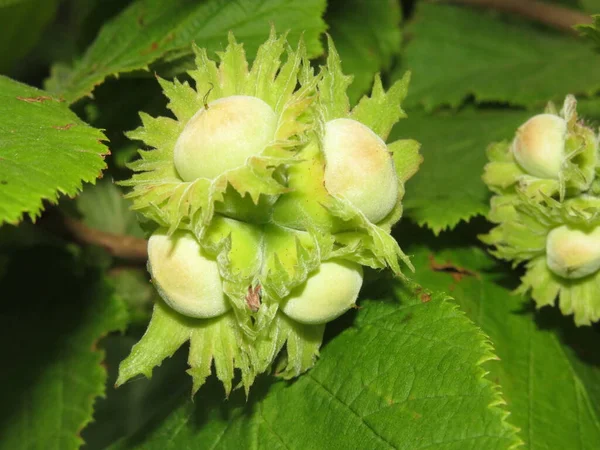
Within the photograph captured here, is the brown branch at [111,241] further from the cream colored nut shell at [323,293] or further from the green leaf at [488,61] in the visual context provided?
the green leaf at [488,61]

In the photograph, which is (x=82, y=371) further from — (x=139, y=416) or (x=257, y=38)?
(x=257, y=38)

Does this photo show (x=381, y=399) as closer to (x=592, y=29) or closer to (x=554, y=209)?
(x=554, y=209)

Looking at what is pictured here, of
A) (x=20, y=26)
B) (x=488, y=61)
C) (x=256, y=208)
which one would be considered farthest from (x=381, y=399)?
(x=488, y=61)

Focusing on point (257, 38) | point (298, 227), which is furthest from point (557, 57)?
point (298, 227)

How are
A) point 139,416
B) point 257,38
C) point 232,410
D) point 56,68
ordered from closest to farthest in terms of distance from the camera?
point 232,410
point 257,38
point 139,416
point 56,68

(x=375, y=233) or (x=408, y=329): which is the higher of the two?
(x=375, y=233)

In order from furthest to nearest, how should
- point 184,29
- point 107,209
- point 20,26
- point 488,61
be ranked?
point 488,61 → point 107,209 → point 20,26 → point 184,29

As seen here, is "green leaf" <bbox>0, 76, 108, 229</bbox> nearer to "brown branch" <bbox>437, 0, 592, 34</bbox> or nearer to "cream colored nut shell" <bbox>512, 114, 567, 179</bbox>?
"cream colored nut shell" <bbox>512, 114, 567, 179</bbox>
